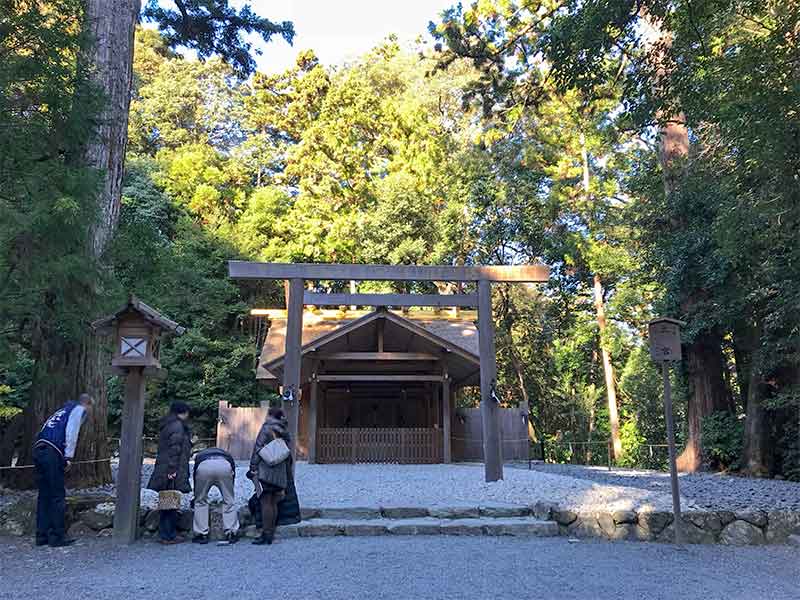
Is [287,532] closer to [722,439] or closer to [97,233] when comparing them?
[97,233]

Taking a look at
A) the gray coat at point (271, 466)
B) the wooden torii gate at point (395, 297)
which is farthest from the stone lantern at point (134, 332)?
the wooden torii gate at point (395, 297)

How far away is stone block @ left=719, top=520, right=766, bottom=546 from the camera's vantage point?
6406 mm

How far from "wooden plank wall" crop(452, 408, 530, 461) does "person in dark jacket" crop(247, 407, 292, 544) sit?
40.4 feet

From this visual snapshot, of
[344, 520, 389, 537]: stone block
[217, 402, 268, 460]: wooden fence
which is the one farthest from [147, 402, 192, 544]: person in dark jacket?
[217, 402, 268, 460]: wooden fence

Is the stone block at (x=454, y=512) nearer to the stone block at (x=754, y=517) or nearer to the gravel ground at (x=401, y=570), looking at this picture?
the gravel ground at (x=401, y=570)

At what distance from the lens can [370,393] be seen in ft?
61.6

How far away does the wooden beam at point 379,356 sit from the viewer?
1510cm

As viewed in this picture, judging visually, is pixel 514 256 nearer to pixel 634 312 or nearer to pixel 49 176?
pixel 634 312

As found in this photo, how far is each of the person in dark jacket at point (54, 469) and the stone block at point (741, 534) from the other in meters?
6.70

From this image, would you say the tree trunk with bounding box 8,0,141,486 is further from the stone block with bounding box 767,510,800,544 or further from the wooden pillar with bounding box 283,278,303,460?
the stone block with bounding box 767,510,800,544

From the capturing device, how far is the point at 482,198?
2328cm

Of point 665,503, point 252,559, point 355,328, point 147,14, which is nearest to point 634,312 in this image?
point 355,328

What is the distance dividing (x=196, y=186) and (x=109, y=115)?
732 inches

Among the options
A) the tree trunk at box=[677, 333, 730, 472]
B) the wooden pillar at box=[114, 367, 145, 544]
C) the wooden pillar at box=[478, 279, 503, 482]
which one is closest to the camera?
the wooden pillar at box=[114, 367, 145, 544]
